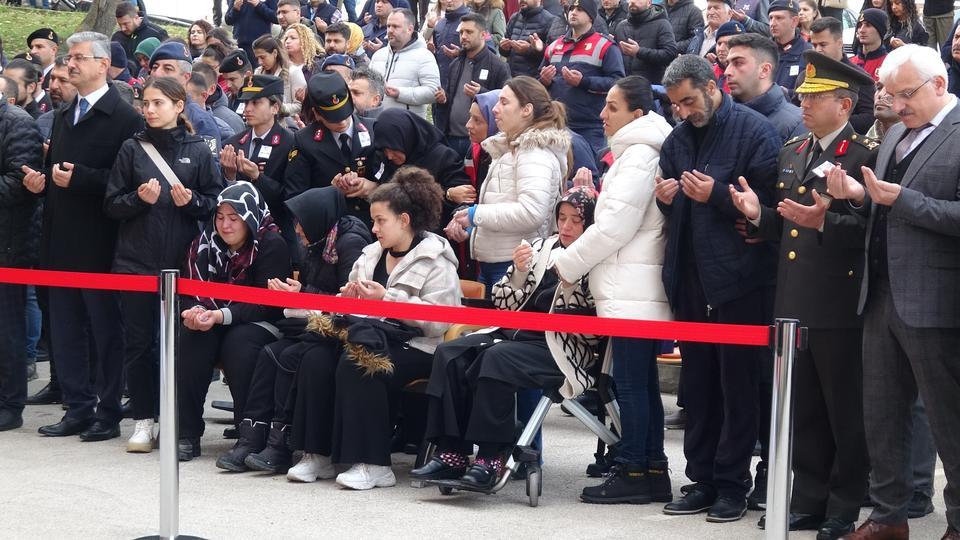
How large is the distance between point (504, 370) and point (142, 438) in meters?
2.32

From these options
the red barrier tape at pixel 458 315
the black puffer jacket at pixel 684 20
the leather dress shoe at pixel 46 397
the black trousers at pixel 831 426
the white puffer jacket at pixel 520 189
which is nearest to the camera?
the red barrier tape at pixel 458 315

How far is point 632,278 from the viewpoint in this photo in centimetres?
609

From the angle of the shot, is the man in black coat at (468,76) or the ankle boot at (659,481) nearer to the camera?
the ankle boot at (659,481)

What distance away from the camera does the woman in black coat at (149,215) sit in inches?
288

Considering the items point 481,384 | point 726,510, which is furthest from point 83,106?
point 726,510

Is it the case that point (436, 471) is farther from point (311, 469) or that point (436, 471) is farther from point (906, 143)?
point (906, 143)

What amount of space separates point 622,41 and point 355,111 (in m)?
3.81

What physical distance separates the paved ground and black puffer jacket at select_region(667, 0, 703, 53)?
5.67 metres

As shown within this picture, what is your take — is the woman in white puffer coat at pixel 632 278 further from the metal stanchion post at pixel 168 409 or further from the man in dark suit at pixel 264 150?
the man in dark suit at pixel 264 150

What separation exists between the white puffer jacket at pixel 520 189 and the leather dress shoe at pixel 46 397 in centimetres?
329

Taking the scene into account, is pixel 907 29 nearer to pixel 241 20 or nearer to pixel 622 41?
pixel 622 41

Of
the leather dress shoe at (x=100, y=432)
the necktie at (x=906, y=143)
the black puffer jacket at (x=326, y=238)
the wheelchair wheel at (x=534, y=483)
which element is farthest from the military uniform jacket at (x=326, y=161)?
the necktie at (x=906, y=143)

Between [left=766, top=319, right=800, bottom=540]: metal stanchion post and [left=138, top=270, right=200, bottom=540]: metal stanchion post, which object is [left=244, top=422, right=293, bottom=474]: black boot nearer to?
[left=138, top=270, right=200, bottom=540]: metal stanchion post

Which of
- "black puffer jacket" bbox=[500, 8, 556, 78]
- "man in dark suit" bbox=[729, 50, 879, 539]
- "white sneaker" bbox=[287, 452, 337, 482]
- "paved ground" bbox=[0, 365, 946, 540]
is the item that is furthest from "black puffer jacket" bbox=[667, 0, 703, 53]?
"white sneaker" bbox=[287, 452, 337, 482]
